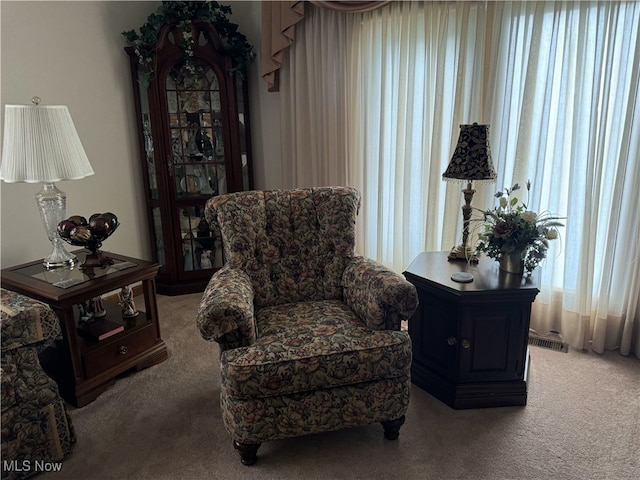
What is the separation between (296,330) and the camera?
1.91 m

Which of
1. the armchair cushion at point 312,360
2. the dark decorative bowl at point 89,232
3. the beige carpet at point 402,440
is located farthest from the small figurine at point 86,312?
the armchair cushion at point 312,360

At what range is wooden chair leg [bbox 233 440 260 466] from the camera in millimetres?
1807

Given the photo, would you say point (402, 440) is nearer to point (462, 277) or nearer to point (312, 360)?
point (312, 360)

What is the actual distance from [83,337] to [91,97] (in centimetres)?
164

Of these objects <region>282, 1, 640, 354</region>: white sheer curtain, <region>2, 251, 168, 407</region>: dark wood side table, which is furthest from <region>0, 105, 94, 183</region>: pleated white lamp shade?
<region>282, 1, 640, 354</region>: white sheer curtain

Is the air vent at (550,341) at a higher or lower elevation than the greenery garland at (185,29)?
lower

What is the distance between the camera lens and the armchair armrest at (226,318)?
173 centimetres

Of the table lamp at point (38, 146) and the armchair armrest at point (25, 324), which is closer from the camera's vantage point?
the armchair armrest at point (25, 324)

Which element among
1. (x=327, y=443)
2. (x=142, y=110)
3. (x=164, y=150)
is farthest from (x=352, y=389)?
(x=142, y=110)

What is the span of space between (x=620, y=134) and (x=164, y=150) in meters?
2.80

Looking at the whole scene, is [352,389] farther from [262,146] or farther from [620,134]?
[262,146]

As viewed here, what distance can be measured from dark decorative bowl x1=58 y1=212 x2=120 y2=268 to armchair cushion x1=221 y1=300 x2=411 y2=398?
1.08m

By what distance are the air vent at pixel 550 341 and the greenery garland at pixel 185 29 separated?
8.65 ft

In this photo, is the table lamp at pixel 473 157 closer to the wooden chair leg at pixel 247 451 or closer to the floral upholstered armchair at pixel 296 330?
the floral upholstered armchair at pixel 296 330
